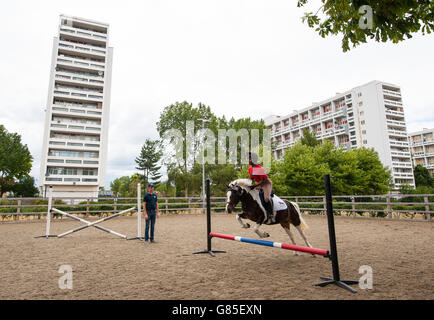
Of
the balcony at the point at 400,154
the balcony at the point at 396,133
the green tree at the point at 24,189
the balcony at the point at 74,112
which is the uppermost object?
the balcony at the point at 74,112

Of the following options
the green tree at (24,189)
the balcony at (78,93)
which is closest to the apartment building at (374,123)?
the balcony at (78,93)

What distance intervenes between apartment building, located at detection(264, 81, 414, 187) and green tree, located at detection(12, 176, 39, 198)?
173ft

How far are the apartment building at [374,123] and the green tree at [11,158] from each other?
4701cm

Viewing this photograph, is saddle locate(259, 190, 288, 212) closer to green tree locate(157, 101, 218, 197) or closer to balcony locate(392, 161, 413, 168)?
green tree locate(157, 101, 218, 197)

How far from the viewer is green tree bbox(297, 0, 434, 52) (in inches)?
144

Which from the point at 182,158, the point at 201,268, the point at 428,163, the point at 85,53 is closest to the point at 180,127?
the point at 182,158

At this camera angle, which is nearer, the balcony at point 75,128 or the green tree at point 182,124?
the green tree at point 182,124

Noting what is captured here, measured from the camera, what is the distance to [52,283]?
4039 millimetres

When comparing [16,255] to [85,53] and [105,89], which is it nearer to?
[105,89]

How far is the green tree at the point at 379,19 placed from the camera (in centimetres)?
365

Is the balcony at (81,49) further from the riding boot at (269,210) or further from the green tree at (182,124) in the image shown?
the riding boot at (269,210)

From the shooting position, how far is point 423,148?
7144 cm

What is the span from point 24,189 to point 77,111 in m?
19.7

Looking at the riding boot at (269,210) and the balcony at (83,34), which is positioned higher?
the balcony at (83,34)
